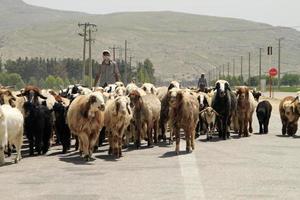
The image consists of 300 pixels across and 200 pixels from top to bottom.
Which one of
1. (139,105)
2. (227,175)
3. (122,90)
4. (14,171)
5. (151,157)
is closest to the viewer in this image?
(227,175)

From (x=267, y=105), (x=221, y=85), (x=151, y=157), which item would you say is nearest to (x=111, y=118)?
(x=151, y=157)

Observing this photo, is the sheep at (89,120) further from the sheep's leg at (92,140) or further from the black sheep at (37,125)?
the black sheep at (37,125)

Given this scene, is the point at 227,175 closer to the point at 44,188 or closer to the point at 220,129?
the point at 44,188

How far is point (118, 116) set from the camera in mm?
17250

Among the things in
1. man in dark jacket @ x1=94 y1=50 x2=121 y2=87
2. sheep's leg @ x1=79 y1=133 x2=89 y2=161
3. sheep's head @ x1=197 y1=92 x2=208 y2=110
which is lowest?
sheep's leg @ x1=79 y1=133 x2=89 y2=161

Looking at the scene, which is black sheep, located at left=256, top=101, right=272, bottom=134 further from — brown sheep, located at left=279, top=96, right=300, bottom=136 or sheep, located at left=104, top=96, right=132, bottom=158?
sheep, located at left=104, top=96, right=132, bottom=158

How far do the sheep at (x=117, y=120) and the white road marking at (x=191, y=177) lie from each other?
167 cm

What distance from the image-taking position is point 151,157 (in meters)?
16.8

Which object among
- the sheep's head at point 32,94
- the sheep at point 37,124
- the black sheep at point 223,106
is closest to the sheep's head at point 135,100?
the sheep at point 37,124

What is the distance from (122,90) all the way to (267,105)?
662cm

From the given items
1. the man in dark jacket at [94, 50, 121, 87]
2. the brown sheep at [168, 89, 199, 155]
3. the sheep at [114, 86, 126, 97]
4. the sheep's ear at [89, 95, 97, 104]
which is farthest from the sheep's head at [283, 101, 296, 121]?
the sheep's ear at [89, 95, 97, 104]

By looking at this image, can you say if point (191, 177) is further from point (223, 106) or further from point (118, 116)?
point (223, 106)

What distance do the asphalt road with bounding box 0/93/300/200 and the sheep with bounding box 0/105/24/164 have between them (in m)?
0.57

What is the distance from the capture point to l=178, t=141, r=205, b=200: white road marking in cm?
1118
